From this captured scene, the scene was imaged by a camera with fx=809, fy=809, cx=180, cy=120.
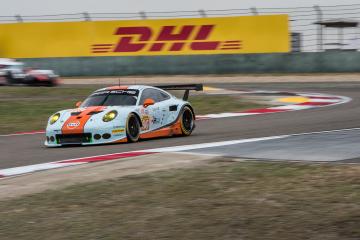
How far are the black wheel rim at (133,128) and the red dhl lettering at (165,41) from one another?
17198 mm

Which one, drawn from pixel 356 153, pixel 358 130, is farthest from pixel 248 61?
pixel 356 153

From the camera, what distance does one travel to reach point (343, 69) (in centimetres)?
2805

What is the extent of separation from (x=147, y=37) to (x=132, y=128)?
1778cm

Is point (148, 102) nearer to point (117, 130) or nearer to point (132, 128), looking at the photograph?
point (132, 128)

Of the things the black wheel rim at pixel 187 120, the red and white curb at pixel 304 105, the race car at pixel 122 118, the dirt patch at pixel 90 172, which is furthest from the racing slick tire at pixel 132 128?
the red and white curb at pixel 304 105

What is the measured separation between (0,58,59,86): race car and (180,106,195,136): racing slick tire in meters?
13.3

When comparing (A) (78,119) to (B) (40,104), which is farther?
(B) (40,104)

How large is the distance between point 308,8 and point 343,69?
2437 millimetres

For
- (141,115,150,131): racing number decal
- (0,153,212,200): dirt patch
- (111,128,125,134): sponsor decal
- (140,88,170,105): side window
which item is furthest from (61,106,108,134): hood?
(0,153,212,200): dirt patch

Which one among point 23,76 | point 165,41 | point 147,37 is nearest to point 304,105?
point 23,76

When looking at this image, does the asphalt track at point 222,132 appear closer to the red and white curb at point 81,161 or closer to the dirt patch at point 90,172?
the red and white curb at point 81,161

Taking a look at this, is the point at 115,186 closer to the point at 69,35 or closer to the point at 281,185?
the point at 281,185

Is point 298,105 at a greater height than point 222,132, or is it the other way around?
point 298,105

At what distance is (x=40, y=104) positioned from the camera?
19.9 m
